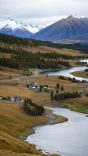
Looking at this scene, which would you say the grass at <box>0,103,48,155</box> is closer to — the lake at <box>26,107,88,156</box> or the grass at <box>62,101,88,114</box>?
the lake at <box>26,107,88,156</box>

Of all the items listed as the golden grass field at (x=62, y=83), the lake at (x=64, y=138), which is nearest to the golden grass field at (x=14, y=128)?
the lake at (x=64, y=138)

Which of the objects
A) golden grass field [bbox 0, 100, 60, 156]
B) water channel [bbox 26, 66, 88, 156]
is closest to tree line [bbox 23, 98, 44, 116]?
golden grass field [bbox 0, 100, 60, 156]

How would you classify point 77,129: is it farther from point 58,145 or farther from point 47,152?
point 47,152

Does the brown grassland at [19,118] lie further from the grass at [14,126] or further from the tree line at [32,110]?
the tree line at [32,110]

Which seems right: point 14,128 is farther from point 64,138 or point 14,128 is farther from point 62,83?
point 62,83

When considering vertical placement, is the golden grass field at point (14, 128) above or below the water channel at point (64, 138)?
above

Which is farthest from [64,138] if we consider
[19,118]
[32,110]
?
[32,110]

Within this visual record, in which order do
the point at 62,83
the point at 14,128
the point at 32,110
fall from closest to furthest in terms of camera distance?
1. the point at 14,128
2. the point at 32,110
3. the point at 62,83

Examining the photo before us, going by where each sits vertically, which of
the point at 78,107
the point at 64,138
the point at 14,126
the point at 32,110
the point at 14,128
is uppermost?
the point at 32,110
